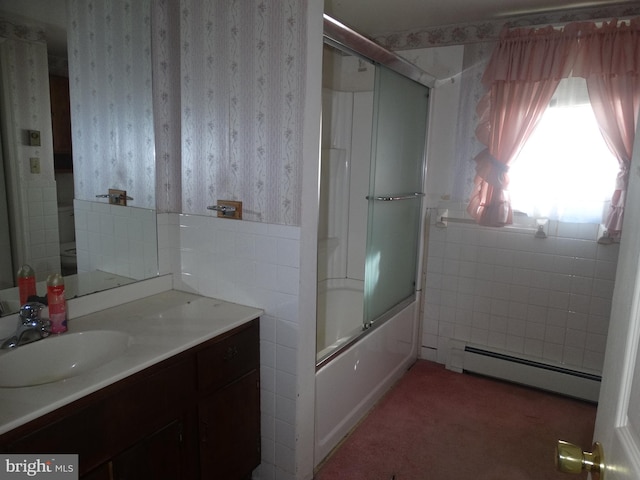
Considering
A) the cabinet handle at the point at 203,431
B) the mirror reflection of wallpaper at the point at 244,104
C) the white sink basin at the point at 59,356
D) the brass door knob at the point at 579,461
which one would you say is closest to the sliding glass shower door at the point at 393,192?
the mirror reflection of wallpaper at the point at 244,104

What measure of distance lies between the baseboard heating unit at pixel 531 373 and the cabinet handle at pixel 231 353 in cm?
184

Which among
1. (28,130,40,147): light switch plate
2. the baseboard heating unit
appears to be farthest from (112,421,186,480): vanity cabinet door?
the baseboard heating unit

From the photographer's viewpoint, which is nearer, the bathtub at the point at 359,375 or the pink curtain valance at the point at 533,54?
the bathtub at the point at 359,375

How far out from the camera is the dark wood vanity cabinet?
1.15 meters

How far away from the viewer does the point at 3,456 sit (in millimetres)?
1015

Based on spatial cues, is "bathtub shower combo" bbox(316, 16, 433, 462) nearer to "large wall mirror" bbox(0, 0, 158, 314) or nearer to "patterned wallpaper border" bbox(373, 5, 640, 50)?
"patterned wallpaper border" bbox(373, 5, 640, 50)

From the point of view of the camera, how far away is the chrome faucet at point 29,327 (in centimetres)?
138

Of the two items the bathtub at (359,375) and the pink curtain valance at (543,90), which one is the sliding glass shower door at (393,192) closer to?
the bathtub at (359,375)

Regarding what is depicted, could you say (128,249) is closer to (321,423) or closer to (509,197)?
(321,423)

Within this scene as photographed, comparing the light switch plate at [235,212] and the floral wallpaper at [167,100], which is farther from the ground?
the floral wallpaper at [167,100]

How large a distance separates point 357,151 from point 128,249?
6.03 feet

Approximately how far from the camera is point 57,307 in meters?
1.50

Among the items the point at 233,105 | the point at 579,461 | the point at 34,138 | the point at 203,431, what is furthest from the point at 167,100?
the point at 579,461

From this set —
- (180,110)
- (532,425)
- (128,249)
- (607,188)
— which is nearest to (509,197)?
(607,188)
